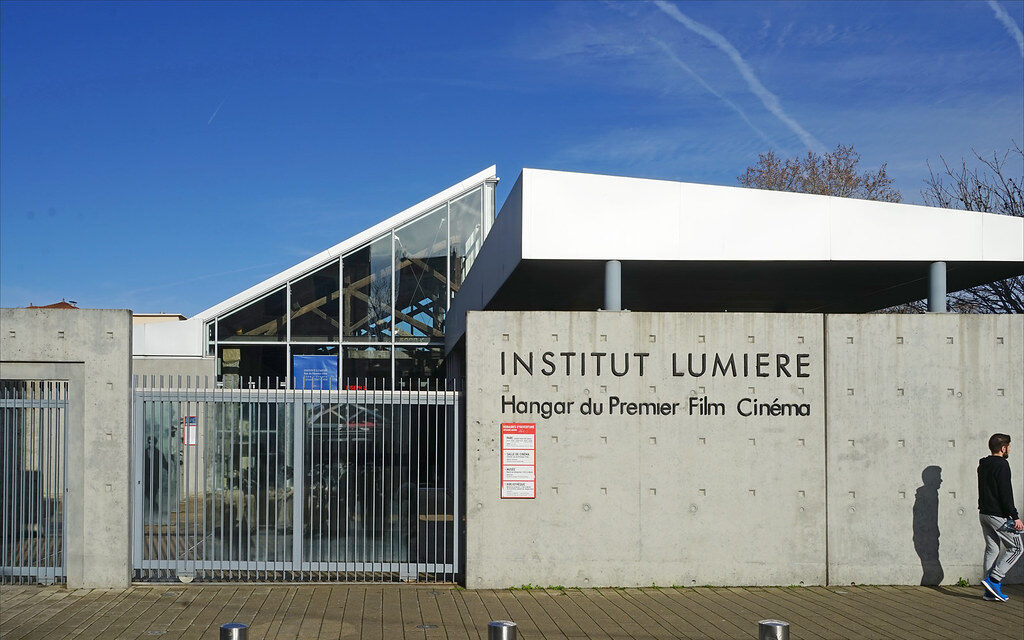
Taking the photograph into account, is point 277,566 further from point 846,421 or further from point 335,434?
point 846,421

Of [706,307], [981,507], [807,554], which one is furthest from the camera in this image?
[706,307]

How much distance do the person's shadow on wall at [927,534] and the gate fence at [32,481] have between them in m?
9.38

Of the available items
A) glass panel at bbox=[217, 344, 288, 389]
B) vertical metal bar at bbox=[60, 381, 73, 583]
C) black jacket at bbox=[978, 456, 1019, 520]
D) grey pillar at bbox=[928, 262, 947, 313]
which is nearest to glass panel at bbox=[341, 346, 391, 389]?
glass panel at bbox=[217, 344, 288, 389]

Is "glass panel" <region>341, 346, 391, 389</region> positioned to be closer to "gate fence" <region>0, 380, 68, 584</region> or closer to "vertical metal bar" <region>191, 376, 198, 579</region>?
"vertical metal bar" <region>191, 376, 198, 579</region>

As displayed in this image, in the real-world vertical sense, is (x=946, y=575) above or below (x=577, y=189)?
below

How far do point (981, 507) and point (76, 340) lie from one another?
9.78 meters

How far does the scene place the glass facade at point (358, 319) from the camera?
20672 mm

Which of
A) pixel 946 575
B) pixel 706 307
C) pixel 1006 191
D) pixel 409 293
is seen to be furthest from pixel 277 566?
pixel 1006 191

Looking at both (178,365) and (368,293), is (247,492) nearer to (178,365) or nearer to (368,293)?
(178,365)

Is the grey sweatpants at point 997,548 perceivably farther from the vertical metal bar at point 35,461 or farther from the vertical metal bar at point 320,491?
the vertical metal bar at point 35,461

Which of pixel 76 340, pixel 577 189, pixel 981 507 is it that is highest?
pixel 577 189

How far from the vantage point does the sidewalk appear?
8.44 m

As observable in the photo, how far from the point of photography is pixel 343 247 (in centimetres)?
2111

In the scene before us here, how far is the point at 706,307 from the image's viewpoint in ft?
56.2
